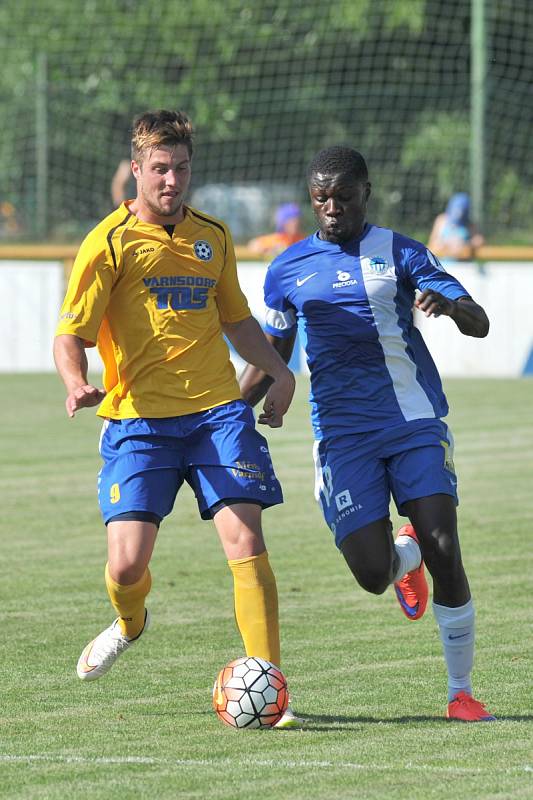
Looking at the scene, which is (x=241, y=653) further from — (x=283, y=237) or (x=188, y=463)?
(x=283, y=237)

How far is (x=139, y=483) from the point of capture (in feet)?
18.8

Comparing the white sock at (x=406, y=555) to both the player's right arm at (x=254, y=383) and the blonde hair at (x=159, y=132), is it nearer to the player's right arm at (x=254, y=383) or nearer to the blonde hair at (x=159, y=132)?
the player's right arm at (x=254, y=383)

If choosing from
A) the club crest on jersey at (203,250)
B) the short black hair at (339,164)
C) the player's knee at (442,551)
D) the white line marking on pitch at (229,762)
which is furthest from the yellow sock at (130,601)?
the short black hair at (339,164)

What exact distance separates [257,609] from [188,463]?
0.60 meters

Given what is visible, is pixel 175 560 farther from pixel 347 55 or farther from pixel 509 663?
pixel 347 55

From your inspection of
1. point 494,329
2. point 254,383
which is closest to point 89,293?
point 254,383

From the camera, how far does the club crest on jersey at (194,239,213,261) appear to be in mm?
5908

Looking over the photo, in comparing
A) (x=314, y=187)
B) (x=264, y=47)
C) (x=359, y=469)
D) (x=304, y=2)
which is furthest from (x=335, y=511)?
(x=304, y=2)

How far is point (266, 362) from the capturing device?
6.05m

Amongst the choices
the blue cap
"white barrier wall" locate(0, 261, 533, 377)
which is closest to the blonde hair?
"white barrier wall" locate(0, 261, 533, 377)

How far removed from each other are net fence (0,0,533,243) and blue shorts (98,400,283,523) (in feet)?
57.4

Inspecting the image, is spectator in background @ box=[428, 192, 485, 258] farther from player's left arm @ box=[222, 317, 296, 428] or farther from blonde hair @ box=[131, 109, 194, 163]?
blonde hair @ box=[131, 109, 194, 163]

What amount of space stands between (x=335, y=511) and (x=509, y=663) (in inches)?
40.0

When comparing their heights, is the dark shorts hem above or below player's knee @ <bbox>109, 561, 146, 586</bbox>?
above
